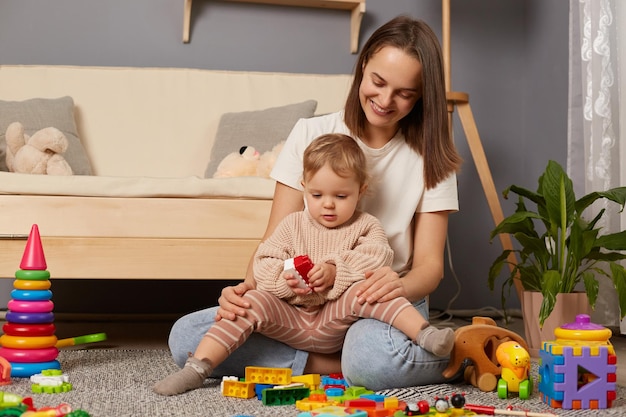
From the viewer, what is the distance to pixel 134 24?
9.35 feet

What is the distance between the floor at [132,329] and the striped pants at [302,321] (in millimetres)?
636

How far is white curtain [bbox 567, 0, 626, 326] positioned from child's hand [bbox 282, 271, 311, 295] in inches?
46.5

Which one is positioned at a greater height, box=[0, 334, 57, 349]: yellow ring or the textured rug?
box=[0, 334, 57, 349]: yellow ring

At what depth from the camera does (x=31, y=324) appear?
5.16 ft

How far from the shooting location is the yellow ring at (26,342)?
1550 millimetres

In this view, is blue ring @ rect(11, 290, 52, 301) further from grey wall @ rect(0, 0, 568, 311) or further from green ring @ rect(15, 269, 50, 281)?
grey wall @ rect(0, 0, 568, 311)

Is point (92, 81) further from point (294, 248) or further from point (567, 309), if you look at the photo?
point (567, 309)

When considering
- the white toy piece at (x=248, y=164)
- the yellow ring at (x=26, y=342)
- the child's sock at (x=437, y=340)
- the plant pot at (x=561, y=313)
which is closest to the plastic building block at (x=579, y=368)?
the child's sock at (x=437, y=340)

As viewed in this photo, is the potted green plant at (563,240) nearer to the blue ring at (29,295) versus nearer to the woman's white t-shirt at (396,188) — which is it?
the woman's white t-shirt at (396,188)

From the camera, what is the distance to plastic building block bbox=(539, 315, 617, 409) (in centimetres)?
128

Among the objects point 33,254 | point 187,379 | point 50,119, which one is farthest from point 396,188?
point 50,119

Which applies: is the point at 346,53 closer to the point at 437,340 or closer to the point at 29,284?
the point at 29,284

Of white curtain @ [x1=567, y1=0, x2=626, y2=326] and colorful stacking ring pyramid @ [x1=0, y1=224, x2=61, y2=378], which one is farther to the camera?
white curtain @ [x1=567, y1=0, x2=626, y2=326]

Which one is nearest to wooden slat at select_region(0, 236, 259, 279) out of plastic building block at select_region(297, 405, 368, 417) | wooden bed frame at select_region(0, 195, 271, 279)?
wooden bed frame at select_region(0, 195, 271, 279)
